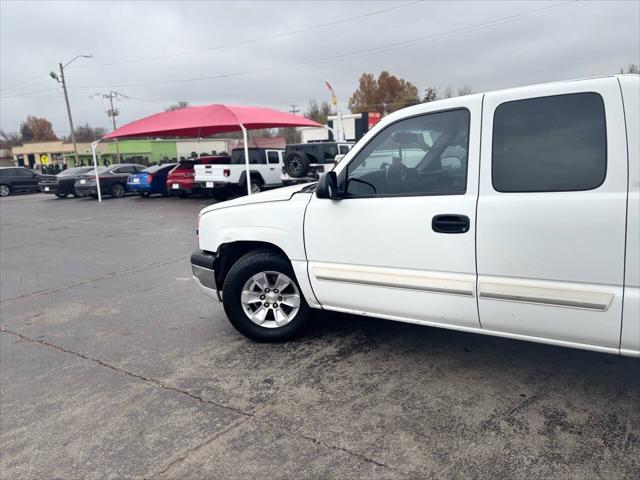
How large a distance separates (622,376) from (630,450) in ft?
3.14

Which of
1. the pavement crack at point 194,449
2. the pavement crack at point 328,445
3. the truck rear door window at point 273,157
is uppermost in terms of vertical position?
the truck rear door window at point 273,157


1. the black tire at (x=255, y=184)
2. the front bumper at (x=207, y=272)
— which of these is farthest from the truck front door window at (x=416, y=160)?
the black tire at (x=255, y=184)

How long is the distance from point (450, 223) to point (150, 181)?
19171 mm

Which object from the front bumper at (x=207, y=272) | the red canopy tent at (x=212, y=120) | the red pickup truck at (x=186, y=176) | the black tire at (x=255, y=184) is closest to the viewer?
the front bumper at (x=207, y=272)

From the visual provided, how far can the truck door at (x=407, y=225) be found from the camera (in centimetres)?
317

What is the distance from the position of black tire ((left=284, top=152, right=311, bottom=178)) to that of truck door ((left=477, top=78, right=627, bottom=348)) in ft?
38.8

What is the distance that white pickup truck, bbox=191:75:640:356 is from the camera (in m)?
2.73

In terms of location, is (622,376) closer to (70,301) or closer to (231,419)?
(231,419)

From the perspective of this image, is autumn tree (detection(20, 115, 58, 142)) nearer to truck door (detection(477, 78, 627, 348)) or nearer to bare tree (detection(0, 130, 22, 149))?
bare tree (detection(0, 130, 22, 149))

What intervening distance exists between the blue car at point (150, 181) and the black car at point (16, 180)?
464 inches

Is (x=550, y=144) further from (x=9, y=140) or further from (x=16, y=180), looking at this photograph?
(x=9, y=140)

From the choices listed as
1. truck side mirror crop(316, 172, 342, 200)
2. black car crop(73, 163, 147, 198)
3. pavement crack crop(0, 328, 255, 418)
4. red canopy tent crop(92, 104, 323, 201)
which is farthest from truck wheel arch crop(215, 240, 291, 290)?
black car crop(73, 163, 147, 198)

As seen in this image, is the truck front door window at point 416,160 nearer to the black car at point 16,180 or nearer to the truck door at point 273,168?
the truck door at point 273,168

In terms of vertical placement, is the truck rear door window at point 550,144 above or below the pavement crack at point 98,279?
above
